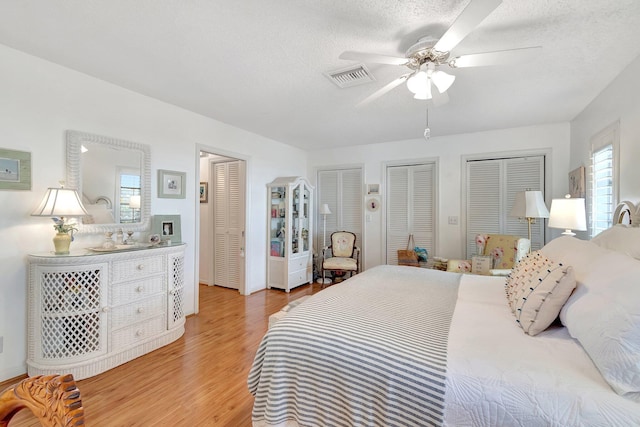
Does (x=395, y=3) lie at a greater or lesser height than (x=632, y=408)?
greater

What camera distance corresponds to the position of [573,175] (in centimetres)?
336

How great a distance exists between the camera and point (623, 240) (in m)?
1.54

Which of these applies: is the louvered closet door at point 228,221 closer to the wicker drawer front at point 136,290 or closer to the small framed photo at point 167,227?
the small framed photo at point 167,227

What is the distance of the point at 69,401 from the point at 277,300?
3505 millimetres

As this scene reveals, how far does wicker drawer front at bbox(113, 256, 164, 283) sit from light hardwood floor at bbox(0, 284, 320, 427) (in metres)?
0.70

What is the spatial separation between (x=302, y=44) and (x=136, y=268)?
2218mm

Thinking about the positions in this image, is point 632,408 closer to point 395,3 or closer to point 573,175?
point 395,3

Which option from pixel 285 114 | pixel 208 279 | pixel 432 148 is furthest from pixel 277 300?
pixel 432 148

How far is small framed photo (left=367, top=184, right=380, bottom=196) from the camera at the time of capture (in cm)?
480

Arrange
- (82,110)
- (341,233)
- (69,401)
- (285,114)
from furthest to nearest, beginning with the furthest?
(341,233), (285,114), (82,110), (69,401)

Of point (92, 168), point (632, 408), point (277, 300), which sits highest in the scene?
point (92, 168)

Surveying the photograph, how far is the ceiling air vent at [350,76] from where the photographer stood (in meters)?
2.25

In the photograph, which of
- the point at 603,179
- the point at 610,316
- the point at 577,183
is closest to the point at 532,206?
the point at 603,179

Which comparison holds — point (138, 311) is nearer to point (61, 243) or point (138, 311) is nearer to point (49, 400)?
point (61, 243)
